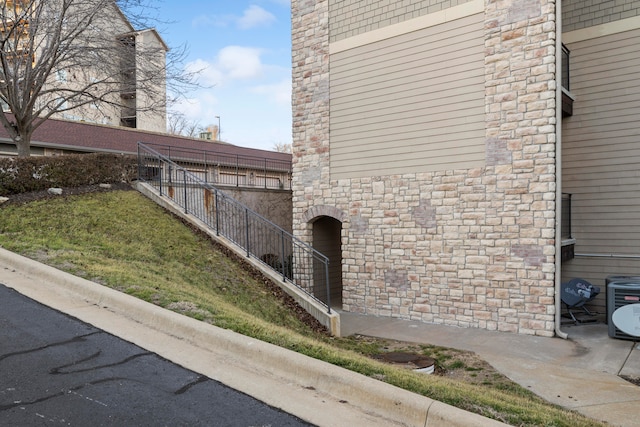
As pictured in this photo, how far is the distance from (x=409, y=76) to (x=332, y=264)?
18.8 feet

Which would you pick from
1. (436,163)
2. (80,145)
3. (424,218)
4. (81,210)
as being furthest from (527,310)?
(80,145)

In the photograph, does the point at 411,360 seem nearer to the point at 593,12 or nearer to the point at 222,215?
the point at 222,215

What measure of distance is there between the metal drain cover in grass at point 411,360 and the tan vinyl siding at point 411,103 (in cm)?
442

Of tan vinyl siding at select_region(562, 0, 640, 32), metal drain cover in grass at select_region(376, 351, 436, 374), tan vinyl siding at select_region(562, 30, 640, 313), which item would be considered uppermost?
tan vinyl siding at select_region(562, 0, 640, 32)

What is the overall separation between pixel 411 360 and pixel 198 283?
387 cm

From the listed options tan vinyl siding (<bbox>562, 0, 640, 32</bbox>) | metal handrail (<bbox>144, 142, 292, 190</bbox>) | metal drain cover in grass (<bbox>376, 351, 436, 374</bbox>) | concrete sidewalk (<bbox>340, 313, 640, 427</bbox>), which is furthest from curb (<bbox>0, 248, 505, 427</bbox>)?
metal handrail (<bbox>144, 142, 292, 190</bbox>)

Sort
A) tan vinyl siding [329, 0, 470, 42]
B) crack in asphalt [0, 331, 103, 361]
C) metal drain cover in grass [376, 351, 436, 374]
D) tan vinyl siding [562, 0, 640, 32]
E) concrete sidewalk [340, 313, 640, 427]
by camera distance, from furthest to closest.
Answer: tan vinyl siding [329, 0, 470, 42], tan vinyl siding [562, 0, 640, 32], metal drain cover in grass [376, 351, 436, 374], concrete sidewalk [340, 313, 640, 427], crack in asphalt [0, 331, 103, 361]

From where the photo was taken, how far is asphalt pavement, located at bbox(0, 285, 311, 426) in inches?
127

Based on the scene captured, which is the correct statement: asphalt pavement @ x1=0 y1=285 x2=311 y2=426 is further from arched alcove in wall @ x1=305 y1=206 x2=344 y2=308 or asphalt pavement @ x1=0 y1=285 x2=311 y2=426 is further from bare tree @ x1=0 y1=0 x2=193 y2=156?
bare tree @ x1=0 y1=0 x2=193 y2=156

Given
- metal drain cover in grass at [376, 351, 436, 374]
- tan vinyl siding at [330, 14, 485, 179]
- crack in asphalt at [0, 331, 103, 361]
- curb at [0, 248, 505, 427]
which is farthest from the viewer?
tan vinyl siding at [330, 14, 485, 179]

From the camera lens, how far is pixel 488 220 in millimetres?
9547

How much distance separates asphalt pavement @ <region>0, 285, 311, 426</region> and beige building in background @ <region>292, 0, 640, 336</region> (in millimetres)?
7144

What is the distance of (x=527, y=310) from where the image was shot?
9.08 m

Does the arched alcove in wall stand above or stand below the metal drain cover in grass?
above
